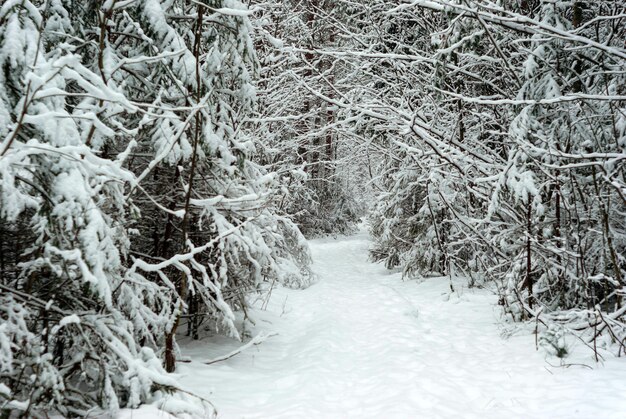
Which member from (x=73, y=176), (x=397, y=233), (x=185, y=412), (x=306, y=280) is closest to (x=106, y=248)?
(x=73, y=176)

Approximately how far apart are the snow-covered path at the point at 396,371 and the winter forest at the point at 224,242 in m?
0.04

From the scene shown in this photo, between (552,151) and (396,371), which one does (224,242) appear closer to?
(396,371)

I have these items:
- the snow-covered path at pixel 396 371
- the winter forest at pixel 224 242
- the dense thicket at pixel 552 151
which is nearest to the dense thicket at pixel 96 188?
the winter forest at pixel 224 242

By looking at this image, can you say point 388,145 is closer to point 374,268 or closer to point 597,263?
point 374,268

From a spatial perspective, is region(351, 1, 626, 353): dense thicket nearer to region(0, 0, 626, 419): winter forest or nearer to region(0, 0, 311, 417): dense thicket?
region(0, 0, 626, 419): winter forest

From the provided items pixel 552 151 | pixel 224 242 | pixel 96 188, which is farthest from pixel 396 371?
pixel 96 188

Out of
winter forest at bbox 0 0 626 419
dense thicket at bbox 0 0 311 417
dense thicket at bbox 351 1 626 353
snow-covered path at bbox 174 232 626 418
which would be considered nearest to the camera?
dense thicket at bbox 0 0 311 417

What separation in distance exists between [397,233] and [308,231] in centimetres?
783

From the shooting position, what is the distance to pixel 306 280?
10.2 meters

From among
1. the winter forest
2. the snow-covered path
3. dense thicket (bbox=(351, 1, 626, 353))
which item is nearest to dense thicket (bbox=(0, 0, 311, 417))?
the winter forest

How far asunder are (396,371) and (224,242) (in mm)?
2349

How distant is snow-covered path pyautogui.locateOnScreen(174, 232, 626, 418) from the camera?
3.99 meters

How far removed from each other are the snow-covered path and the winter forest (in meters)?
0.04

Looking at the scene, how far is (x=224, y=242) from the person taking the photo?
4.98 meters
